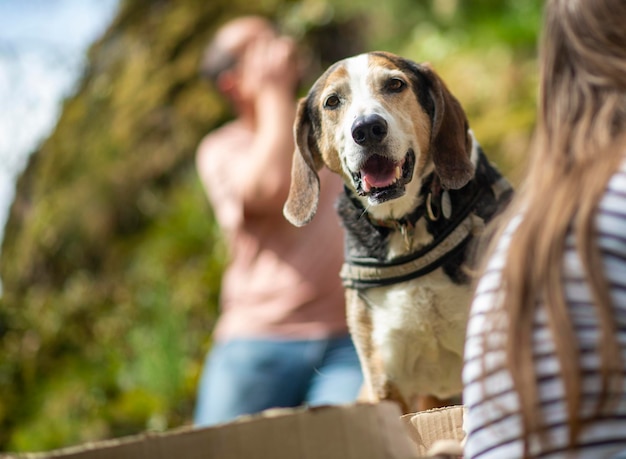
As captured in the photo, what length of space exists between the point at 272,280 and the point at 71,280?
4.60 m

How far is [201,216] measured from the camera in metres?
7.86

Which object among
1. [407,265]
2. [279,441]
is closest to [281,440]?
[279,441]

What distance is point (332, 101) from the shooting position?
2.52 metres

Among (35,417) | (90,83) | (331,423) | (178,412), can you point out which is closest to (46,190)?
(90,83)

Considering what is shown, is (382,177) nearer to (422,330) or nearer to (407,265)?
(407,265)

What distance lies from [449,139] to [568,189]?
3.19 ft

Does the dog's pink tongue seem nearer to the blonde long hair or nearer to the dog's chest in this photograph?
the dog's chest

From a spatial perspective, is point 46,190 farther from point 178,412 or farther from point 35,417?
point 178,412

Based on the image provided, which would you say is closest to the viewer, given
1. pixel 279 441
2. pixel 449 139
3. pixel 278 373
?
pixel 279 441

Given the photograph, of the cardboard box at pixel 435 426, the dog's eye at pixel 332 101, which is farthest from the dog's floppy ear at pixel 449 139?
the cardboard box at pixel 435 426

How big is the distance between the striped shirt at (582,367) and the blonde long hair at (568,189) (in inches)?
0.8

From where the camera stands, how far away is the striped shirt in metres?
1.43

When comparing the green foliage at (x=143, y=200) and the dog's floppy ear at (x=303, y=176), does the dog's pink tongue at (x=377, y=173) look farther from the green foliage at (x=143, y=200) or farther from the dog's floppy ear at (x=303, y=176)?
the green foliage at (x=143, y=200)

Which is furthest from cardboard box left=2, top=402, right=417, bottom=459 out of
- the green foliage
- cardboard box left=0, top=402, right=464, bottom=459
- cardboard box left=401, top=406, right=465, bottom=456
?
the green foliage
